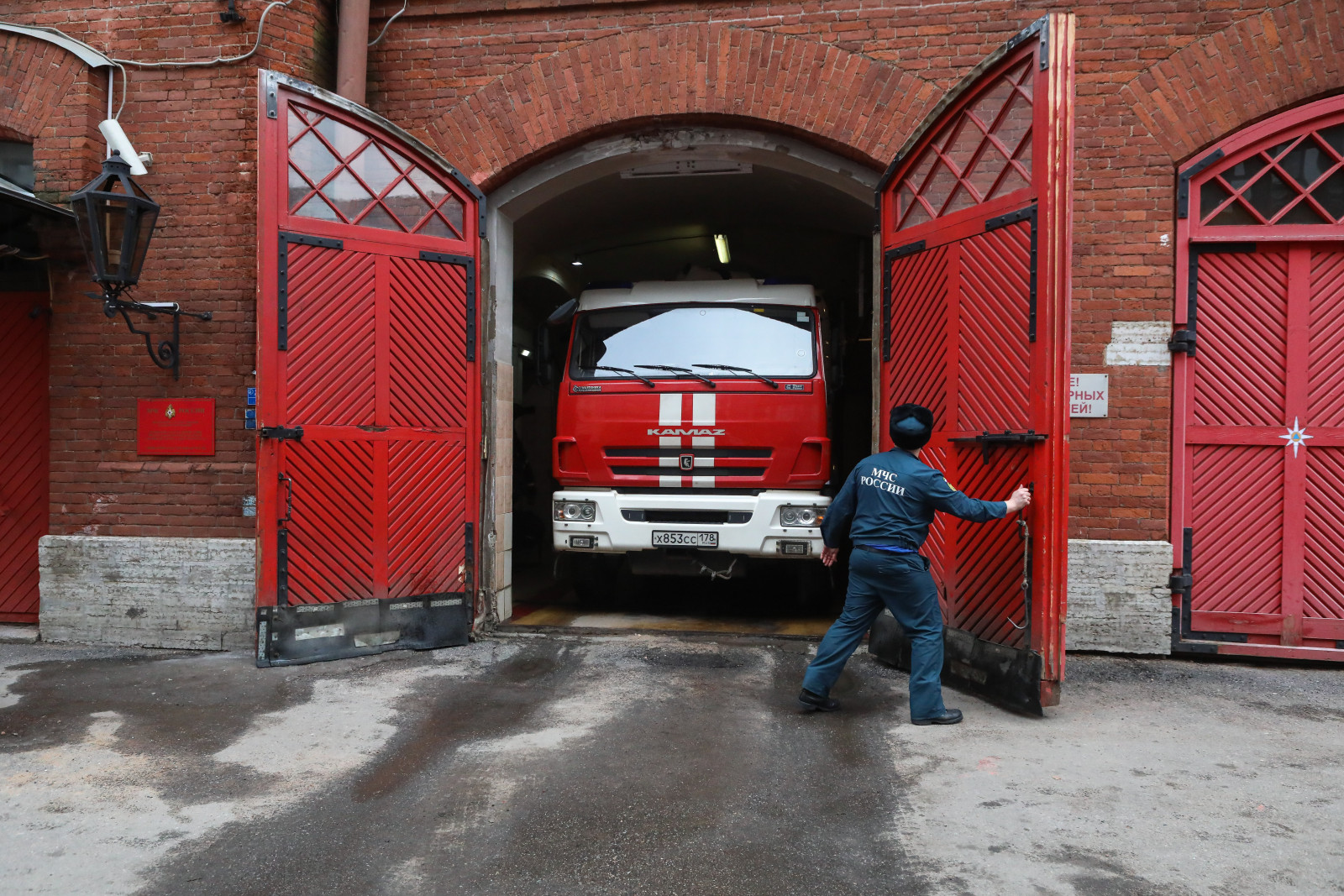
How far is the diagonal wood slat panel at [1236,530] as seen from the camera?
19.9 ft


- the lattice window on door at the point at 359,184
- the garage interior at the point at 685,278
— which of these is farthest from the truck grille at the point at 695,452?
the lattice window on door at the point at 359,184

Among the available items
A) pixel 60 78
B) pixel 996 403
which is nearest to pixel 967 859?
pixel 996 403

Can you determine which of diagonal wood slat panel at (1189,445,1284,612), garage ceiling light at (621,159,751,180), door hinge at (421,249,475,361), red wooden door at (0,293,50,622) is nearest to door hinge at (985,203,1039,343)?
diagonal wood slat panel at (1189,445,1284,612)

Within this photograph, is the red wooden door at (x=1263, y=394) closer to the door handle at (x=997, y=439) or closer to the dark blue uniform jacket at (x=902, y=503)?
the door handle at (x=997, y=439)

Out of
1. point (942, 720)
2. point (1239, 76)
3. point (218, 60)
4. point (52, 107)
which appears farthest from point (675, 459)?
point (52, 107)

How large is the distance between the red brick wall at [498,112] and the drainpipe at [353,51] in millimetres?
237

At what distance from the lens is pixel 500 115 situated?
6863 mm

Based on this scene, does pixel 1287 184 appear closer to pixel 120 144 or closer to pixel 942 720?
pixel 942 720

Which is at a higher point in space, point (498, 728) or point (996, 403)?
point (996, 403)

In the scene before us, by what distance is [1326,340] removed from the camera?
6.00m

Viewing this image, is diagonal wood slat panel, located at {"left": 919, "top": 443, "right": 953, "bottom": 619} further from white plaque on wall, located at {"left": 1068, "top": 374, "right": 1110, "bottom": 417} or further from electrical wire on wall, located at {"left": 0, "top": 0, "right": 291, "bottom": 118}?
electrical wire on wall, located at {"left": 0, "top": 0, "right": 291, "bottom": 118}

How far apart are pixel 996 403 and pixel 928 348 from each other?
2.49ft

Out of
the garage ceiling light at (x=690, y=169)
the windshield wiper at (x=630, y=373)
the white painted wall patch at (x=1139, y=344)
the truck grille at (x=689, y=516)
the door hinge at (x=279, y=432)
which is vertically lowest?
the truck grille at (x=689, y=516)

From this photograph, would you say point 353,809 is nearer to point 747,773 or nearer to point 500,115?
point 747,773
